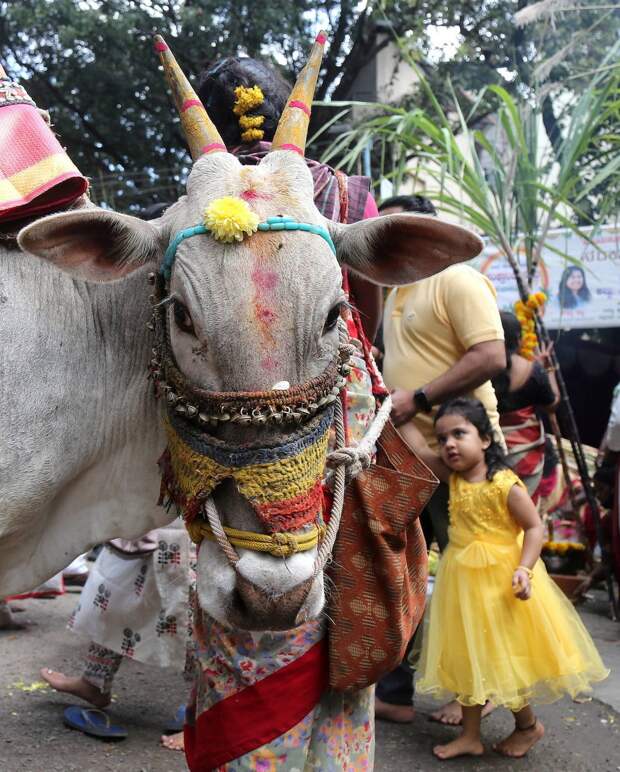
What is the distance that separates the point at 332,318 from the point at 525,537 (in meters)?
2.16

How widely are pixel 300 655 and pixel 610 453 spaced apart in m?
4.95

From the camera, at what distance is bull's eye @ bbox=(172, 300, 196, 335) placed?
2.19 meters

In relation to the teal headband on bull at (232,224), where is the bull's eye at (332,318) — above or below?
below

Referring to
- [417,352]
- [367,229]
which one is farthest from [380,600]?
[417,352]

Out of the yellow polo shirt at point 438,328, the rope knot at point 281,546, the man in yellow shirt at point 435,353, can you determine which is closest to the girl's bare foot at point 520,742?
the man in yellow shirt at point 435,353

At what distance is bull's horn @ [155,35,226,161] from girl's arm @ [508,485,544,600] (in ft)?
7.60

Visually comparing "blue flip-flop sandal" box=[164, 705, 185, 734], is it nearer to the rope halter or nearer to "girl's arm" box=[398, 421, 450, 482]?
"girl's arm" box=[398, 421, 450, 482]

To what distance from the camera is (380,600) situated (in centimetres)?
257

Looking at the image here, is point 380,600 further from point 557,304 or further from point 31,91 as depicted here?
point 31,91

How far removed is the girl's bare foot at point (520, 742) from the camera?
13.5 feet

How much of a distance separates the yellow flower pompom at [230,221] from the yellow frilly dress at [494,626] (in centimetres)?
241

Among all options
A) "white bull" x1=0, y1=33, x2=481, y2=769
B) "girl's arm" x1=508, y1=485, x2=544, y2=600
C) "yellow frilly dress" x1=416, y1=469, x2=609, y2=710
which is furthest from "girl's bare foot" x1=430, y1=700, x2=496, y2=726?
"white bull" x1=0, y1=33, x2=481, y2=769

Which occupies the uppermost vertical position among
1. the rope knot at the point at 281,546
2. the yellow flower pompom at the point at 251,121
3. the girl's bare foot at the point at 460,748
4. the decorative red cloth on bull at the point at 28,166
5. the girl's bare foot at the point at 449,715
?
the yellow flower pompom at the point at 251,121

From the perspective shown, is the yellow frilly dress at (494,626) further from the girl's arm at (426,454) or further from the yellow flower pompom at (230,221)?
the yellow flower pompom at (230,221)
